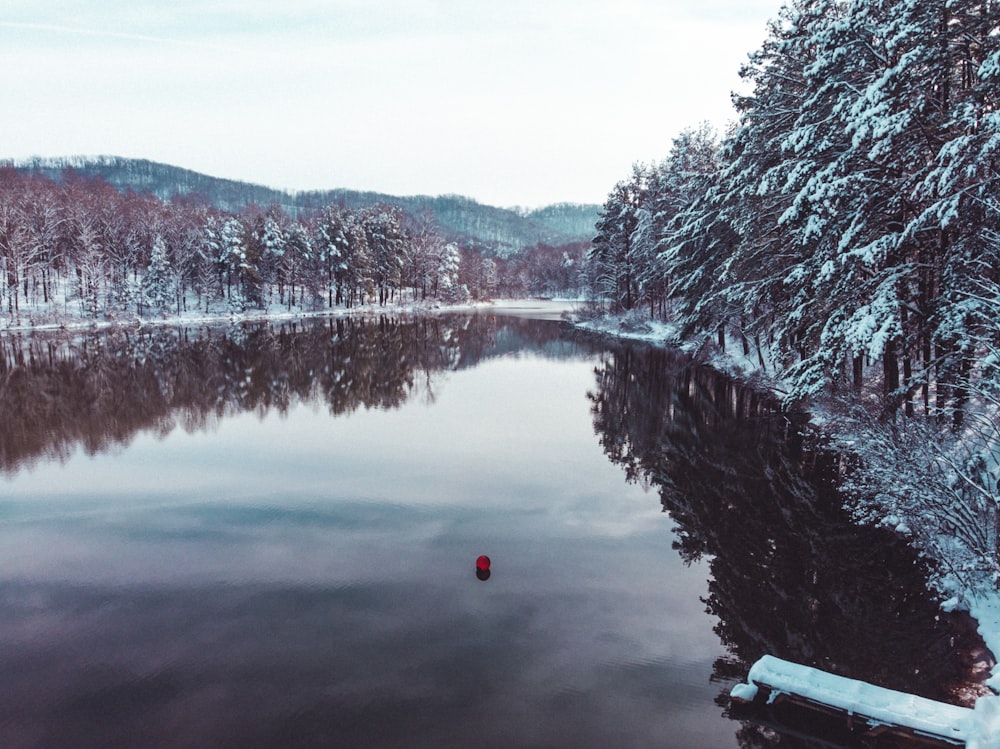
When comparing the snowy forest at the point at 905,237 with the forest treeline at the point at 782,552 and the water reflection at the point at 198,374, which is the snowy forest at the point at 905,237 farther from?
A: the water reflection at the point at 198,374

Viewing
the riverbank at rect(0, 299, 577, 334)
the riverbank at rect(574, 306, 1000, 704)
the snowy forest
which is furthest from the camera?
the riverbank at rect(0, 299, 577, 334)

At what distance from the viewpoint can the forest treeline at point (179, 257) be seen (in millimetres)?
64562

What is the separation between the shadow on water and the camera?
8.25 m

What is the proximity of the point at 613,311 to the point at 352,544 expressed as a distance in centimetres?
5487

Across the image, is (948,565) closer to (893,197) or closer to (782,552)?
(782,552)

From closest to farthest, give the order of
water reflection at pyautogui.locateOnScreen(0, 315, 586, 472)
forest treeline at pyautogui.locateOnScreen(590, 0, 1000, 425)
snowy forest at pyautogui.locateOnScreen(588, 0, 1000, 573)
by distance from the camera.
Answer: snowy forest at pyautogui.locateOnScreen(588, 0, 1000, 573)
forest treeline at pyautogui.locateOnScreen(590, 0, 1000, 425)
water reflection at pyautogui.locateOnScreen(0, 315, 586, 472)

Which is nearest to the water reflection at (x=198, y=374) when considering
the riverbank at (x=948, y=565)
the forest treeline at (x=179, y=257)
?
the forest treeline at (x=179, y=257)

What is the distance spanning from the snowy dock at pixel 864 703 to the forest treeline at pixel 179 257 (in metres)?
71.1

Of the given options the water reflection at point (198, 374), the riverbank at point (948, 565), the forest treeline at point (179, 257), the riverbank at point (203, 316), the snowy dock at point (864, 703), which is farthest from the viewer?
the forest treeline at point (179, 257)

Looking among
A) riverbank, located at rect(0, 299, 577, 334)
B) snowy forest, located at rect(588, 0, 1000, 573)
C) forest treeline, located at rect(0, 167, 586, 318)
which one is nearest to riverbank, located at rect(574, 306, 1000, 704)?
snowy forest, located at rect(588, 0, 1000, 573)

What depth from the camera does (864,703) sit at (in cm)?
670

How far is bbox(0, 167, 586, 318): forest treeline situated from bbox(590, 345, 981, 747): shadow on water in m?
63.6

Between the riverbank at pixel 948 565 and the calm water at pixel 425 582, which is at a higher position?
the riverbank at pixel 948 565

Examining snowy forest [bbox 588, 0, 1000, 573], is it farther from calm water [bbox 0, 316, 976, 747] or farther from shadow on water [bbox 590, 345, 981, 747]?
calm water [bbox 0, 316, 976, 747]
